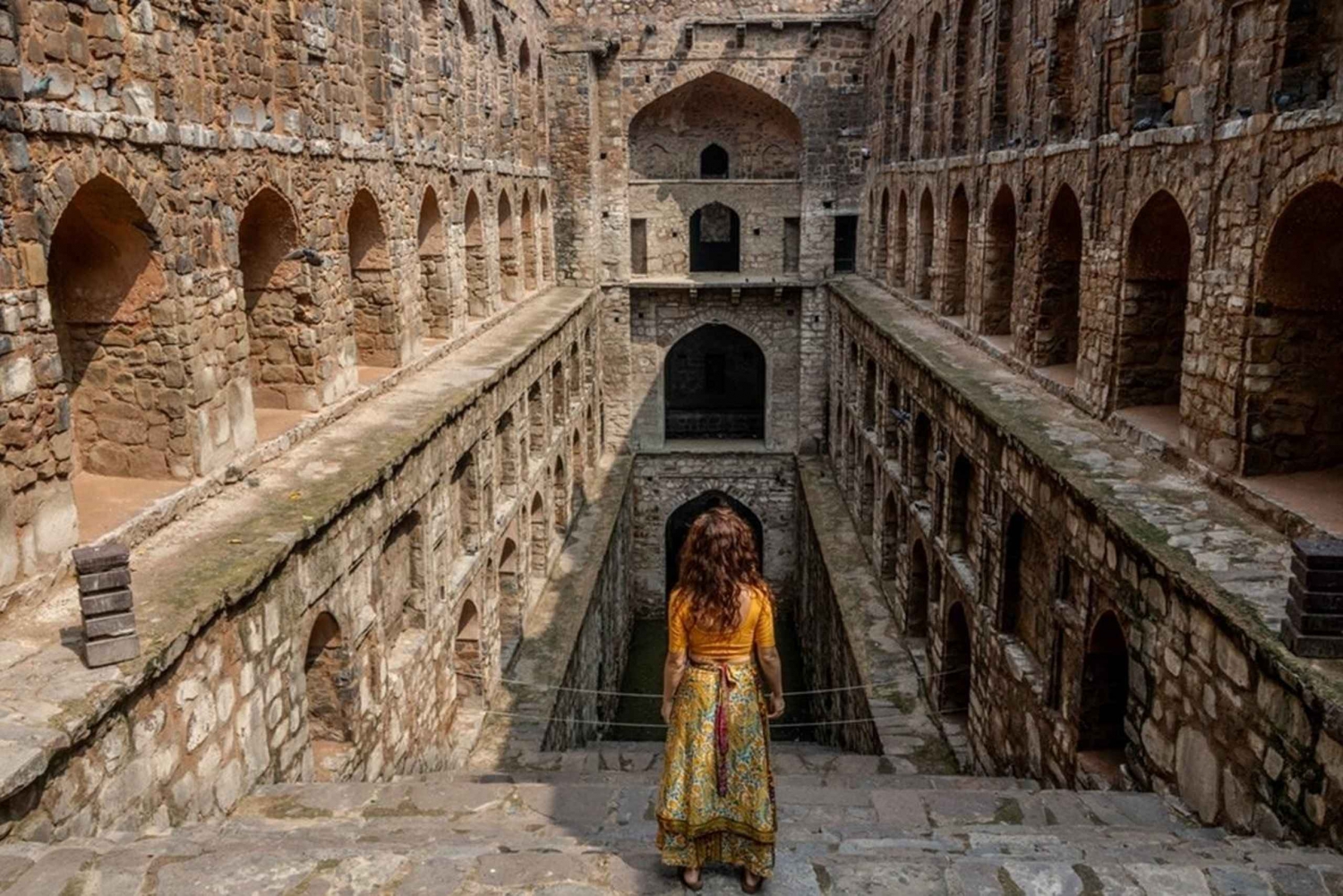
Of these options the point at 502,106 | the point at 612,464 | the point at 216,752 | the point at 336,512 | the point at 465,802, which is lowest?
the point at 612,464

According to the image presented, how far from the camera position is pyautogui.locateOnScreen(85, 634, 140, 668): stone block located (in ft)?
15.1

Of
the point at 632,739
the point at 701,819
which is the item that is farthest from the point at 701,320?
the point at 701,819

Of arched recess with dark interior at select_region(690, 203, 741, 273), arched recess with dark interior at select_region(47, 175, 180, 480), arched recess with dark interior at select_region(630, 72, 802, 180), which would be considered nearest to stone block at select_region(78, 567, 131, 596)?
arched recess with dark interior at select_region(47, 175, 180, 480)

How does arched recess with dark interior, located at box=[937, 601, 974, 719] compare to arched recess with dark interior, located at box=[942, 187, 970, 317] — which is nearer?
arched recess with dark interior, located at box=[937, 601, 974, 719]

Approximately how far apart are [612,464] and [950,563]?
11040mm

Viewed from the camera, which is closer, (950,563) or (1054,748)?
(1054,748)

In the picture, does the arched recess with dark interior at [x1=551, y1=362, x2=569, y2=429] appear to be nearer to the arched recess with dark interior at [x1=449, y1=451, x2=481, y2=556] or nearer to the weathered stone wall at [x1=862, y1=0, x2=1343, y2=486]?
the arched recess with dark interior at [x1=449, y1=451, x2=481, y2=556]

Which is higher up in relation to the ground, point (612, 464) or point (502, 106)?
point (502, 106)

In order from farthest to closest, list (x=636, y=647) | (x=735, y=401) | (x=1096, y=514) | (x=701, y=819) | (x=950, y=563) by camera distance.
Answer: (x=735, y=401) < (x=636, y=647) < (x=950, y=563) < (x=1096, y=514) < (x=701, y=819)

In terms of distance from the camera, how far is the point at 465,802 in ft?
20.1

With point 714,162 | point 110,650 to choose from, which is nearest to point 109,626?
point 110,650

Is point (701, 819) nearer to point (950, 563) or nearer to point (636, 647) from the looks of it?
point (950, 563)

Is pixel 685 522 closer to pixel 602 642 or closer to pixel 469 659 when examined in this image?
pixel 602 642

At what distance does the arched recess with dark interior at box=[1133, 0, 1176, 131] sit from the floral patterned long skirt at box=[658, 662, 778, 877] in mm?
5796
